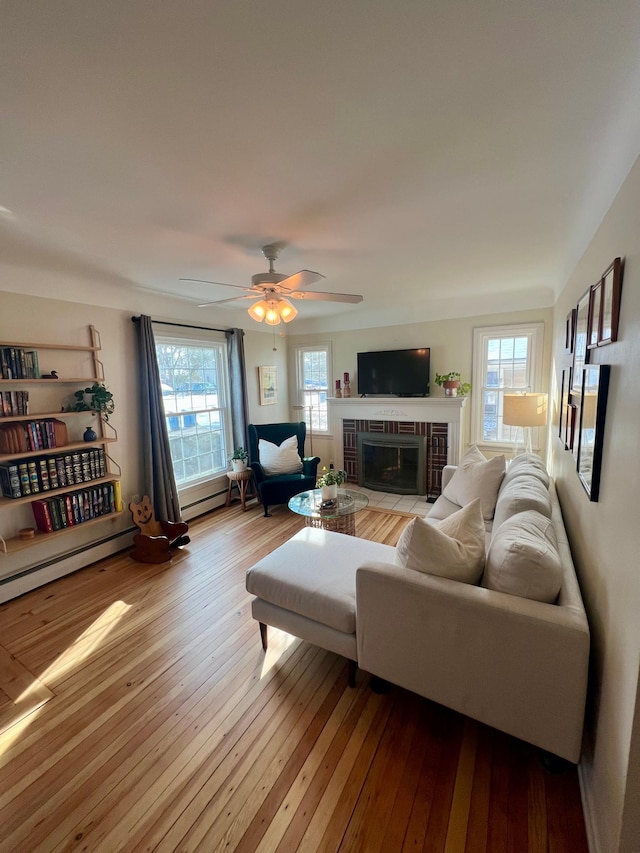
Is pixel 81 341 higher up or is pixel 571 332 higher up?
pixel 81 341

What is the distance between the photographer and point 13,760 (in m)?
1.54

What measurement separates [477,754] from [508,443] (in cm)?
345

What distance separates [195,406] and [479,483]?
3.20 m

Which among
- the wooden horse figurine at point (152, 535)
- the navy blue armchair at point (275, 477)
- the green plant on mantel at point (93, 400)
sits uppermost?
the green plant on mantel at point (93, 400)

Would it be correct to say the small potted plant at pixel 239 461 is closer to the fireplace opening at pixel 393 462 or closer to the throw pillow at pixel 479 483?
the fireplace opening at pixel 393 462

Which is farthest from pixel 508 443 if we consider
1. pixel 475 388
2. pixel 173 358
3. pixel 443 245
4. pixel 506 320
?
pixel 173 358

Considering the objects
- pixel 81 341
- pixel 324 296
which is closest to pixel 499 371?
pixel 324 296

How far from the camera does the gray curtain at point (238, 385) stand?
177 inches

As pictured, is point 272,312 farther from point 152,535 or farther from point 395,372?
point 395,372

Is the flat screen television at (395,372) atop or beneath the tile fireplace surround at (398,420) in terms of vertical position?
atop

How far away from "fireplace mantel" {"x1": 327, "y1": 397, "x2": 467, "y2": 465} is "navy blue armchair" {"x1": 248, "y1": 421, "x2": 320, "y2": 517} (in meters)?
0.80

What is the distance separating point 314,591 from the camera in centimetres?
187

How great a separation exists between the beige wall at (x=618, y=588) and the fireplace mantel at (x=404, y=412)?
2.87 meters

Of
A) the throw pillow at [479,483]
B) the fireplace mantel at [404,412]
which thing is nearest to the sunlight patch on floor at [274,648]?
the throw pillow at [479,483]
